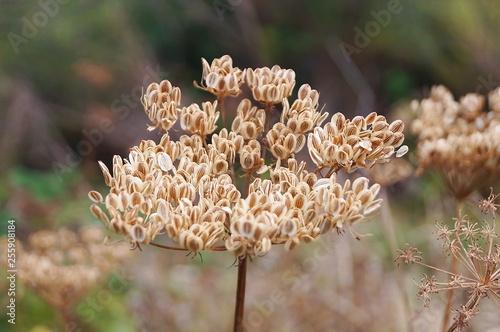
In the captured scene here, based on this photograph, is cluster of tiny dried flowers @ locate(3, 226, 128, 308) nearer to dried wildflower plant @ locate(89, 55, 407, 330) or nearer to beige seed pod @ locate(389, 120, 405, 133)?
dried wildflower plant @ locate(89, 55, 407, 330)

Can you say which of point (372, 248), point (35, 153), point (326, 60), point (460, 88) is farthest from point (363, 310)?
point (326, 60)

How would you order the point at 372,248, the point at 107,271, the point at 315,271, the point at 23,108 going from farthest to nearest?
the point at 23,108
the point at 372,248
the point at 315,271
the point at 107,271

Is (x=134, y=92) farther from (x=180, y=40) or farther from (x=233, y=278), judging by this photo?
(x=233, y=278)

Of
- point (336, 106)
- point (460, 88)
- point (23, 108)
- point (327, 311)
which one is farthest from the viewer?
point (336, 106)
